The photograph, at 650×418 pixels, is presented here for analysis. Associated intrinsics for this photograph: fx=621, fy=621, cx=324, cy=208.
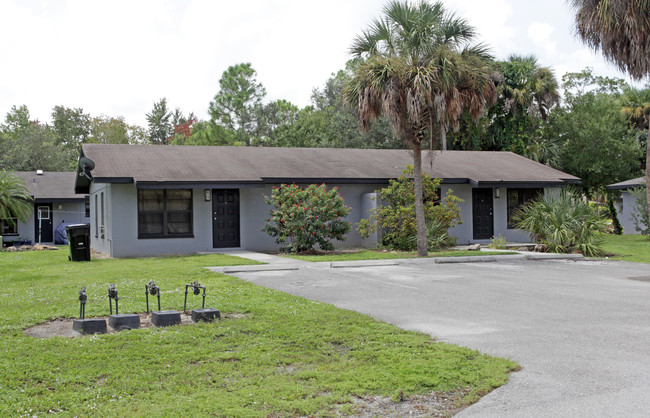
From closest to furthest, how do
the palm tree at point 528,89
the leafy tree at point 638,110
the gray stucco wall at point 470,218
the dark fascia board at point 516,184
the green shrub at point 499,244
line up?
the green shrub at point 499,244 → the dark fascia board at point 516,184 → the gray stucco wall at point 470,218 → the palm tree at point 528,89 → the leafy tree at point 638,110

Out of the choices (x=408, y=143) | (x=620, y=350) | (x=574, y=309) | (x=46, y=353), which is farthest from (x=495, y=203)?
(x=46, y=353)

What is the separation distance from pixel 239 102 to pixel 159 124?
16253 mm

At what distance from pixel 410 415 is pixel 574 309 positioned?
5231mm

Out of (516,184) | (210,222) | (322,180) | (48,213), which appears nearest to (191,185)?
(210,222)

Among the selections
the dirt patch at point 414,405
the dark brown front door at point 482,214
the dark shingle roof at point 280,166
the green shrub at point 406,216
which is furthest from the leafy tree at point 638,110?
the dirt patch at point 414,405

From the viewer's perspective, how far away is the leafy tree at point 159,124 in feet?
214

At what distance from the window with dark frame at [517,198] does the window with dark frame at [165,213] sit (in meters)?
12.5

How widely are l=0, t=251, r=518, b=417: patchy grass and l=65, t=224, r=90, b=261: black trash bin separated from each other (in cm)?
931

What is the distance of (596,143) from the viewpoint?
32000 mm

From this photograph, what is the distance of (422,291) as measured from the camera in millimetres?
11039

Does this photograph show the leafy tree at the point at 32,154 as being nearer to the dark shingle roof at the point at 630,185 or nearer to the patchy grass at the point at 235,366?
the dark shingle roof at the point at 630,185

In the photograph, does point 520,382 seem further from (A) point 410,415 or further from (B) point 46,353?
(B) point 46,353

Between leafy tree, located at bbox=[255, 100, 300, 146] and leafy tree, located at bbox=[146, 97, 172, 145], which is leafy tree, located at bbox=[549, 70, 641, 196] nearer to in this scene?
leafy tree, located at bbox=[255, 100, 300, 146]

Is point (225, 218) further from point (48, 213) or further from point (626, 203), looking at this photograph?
point (626, 203)
